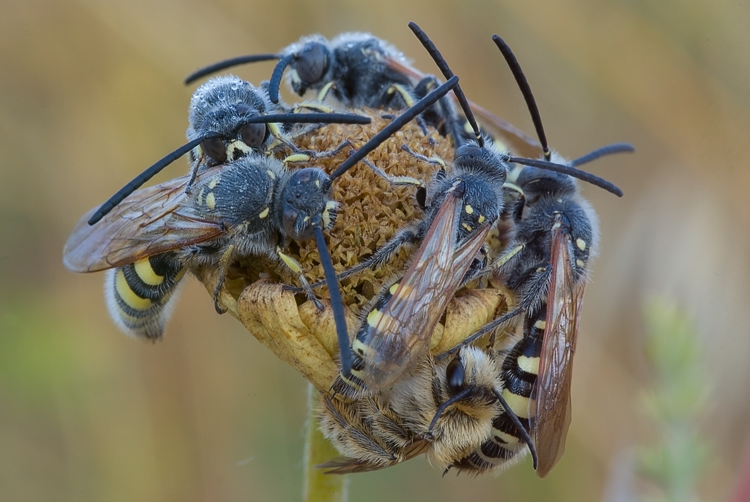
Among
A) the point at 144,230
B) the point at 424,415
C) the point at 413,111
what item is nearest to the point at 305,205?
the point at 413,111

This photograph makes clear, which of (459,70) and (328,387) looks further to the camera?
(459,70)

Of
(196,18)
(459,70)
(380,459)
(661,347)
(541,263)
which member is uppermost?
(196,18)

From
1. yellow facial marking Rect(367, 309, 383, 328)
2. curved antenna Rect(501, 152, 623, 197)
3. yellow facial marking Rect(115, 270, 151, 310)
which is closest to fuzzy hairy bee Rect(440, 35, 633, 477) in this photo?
curved antenna Rect(501, 152, 623, 197)

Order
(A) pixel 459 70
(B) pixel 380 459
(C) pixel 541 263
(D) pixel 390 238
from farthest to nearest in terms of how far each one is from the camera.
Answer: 1. (A) pixel 459 70
2. (C) pixel 541 263
3. (D) pixel 390 238
4. (B) pixel 380 459

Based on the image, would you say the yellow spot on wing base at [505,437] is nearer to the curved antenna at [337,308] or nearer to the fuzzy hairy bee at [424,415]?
the fuzzy hairy bee at [424,415]

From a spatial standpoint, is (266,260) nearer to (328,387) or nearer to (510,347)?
(328,387)

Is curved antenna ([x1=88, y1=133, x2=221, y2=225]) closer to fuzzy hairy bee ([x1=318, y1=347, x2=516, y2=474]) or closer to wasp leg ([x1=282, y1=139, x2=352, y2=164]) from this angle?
wasp leg ([x1=282, y1=139, x2=352, y2=164])

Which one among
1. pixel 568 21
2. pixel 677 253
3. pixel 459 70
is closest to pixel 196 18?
pixel 459 70
